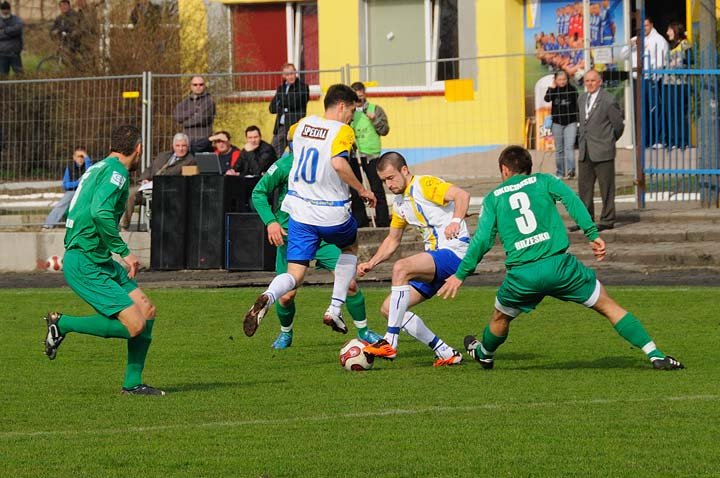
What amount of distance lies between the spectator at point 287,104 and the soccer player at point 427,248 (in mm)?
10386

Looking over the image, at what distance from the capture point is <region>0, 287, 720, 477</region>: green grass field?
7.85 m

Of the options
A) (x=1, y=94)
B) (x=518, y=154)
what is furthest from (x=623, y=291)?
(x=1, y=94)

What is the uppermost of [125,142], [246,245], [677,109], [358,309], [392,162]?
[677,109]

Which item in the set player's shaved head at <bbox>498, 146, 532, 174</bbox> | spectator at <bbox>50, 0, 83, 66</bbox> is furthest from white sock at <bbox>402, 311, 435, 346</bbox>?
spectator at <bbox>50, 0, 83, 66</bbox>

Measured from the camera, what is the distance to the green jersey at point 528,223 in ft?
35.3

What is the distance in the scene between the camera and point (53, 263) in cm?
2131

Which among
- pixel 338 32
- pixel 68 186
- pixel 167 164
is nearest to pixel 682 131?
pixel 167 164

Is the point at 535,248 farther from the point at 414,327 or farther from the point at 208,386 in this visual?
the point at 208,386

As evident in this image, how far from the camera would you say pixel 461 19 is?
28250mm

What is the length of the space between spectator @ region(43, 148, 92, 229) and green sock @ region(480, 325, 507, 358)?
11.9 meters

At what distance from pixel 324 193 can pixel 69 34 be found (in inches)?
681

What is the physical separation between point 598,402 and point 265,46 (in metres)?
21.6

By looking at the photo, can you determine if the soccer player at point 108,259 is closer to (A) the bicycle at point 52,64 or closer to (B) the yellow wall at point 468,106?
(B) the yellow wall at point 468,106

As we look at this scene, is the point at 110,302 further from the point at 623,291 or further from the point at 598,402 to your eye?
the point at 623,291
